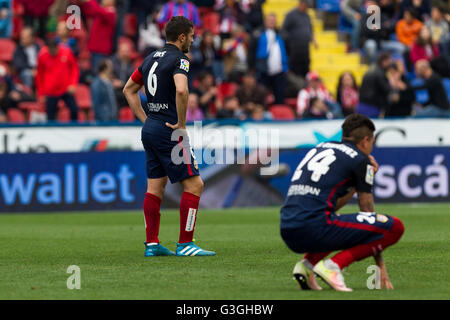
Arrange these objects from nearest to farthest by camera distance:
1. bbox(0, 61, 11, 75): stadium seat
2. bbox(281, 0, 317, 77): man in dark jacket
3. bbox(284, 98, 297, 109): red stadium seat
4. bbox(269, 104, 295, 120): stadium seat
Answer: bbox(0, 61, 11, 75): stadium seat < bbox(269, 104, 295, 120): stadium seat < bbox(284, 98, 297, 109): red stadium seat < bbox(281, 0, 317, 77): man in dark jacket

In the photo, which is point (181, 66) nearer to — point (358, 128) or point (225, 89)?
point (358, 128)

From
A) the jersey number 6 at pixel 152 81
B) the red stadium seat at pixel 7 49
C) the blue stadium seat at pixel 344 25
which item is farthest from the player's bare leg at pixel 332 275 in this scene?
the blue stadium seat at pixel 344 25

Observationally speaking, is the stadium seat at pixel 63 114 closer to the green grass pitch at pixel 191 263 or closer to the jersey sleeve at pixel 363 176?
the green grass pitch at pixel 191 263

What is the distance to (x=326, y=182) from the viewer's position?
7824 millimetres

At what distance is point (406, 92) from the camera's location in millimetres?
20750

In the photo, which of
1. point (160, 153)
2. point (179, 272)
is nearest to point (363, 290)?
point (179, 272)

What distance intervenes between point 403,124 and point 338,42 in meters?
6.74

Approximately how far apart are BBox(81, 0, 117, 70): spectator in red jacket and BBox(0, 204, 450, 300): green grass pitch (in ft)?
19.6

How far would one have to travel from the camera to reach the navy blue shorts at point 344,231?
7.75 metres

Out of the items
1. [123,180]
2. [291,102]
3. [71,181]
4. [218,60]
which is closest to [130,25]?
[218,60]

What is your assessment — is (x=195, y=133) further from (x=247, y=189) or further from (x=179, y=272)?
(x=179, y=272)

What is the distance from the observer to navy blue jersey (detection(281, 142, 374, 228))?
7.80 meters

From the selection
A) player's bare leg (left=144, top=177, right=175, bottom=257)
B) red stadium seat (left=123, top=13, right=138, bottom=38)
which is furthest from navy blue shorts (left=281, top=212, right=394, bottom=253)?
red stadium seat (left=123, top=13, right=138, bottom=38)

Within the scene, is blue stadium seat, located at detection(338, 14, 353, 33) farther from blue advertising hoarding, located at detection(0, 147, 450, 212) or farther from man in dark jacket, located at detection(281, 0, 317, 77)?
blue advertising hoarding, located at detection(0, 147, 450, 212)
